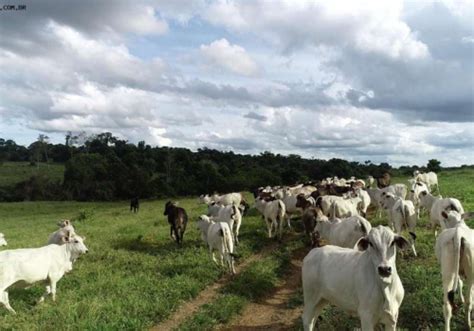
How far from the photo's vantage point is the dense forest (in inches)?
2827

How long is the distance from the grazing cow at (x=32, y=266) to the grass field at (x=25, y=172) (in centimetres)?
8160

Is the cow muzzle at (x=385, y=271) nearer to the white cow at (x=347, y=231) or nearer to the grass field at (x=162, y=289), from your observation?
the grass field at (x=162, y=289)

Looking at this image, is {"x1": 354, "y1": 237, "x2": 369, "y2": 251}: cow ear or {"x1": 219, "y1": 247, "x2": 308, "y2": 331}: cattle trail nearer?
{"x1": 354, "y1": 237, "x2": 369, "y2": 251}: cow ear

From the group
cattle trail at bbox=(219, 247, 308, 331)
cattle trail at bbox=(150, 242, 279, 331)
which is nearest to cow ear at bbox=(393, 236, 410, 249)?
cattle trail at bbox=(219, 247, 308, 331)

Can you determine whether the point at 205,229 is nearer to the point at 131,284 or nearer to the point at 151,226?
the point at 131,284

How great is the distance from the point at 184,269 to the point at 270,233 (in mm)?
6278

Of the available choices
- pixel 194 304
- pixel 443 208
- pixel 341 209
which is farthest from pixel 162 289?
pixel 443 208

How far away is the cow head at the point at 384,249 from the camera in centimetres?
734

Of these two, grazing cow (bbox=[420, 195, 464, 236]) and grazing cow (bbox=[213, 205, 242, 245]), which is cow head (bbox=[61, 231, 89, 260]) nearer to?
grazing cow (bbox=[213, 205, 242, 245])

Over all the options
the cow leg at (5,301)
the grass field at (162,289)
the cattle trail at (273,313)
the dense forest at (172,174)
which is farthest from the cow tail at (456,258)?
the dense forest at (172,174)

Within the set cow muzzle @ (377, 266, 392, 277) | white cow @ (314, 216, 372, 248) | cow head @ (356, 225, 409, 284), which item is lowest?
white cow @ (314, 216, 372, 248)

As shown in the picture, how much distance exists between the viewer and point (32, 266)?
12.6 m

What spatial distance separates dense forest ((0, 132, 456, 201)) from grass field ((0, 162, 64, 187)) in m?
8.86

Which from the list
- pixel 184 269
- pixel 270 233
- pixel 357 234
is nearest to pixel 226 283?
pixel 184 269
